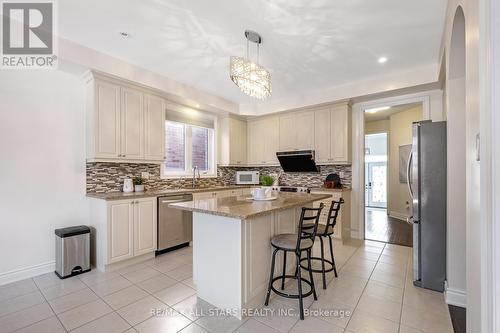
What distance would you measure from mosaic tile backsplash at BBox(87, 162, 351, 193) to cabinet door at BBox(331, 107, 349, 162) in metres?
0.40

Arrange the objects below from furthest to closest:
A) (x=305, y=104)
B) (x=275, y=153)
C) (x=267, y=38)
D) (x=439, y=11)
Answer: (x=275, y=153) → (x=305, y=104) → (x=267, y=38) → (x=439, y=11)

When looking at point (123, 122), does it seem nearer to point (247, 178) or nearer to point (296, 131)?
point (247, 178)

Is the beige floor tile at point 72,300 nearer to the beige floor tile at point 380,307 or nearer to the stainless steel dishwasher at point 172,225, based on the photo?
the stainless steel dishwasher at point 172,225

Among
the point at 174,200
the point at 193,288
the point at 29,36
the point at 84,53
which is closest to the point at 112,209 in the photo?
the point at 174,200

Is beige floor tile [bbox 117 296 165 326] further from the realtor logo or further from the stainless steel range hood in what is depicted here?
the stainless steel range hood

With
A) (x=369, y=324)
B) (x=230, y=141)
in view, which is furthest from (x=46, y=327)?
(x=230, y=141)

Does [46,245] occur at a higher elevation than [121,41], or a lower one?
lower

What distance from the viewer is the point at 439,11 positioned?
2.23 m

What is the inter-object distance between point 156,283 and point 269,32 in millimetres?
3071

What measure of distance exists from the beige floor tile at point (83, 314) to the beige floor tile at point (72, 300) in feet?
0.24

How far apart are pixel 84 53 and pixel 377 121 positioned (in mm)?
6934

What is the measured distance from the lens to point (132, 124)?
11.2ft

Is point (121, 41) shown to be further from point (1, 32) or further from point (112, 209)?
point (112, 209)

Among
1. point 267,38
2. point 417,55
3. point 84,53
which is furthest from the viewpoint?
point 417,55
